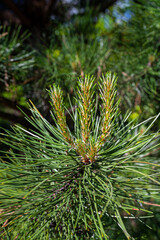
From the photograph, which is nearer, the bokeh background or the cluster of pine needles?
the cluster of pine needles

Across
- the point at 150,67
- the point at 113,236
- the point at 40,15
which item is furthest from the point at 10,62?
the point at 113,236

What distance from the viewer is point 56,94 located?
0.97ft

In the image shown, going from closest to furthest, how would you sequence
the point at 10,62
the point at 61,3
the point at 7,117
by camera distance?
the point at 7,117 → the point at 10,62 → the point at 61,3

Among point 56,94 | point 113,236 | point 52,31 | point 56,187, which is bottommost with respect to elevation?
point 113,236

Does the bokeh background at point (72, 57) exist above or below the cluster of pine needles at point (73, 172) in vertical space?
above

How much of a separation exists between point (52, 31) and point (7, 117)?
443mm

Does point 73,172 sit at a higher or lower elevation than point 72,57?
lower

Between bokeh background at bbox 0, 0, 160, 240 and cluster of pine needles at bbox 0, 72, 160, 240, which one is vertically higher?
bokeh background at bbox 0, 0, 160, 240

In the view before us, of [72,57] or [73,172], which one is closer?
[73,172]

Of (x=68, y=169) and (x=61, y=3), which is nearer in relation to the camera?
(x=68, y=169)

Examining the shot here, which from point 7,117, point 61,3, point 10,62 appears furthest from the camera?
point 61,3

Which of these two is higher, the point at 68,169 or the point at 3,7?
the point at 3,7

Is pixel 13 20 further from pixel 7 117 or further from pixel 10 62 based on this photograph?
pixel 7 117

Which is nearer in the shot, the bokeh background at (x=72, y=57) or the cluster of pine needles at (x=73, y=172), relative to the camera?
the cluster of pine needles at (x=73, y=172)
